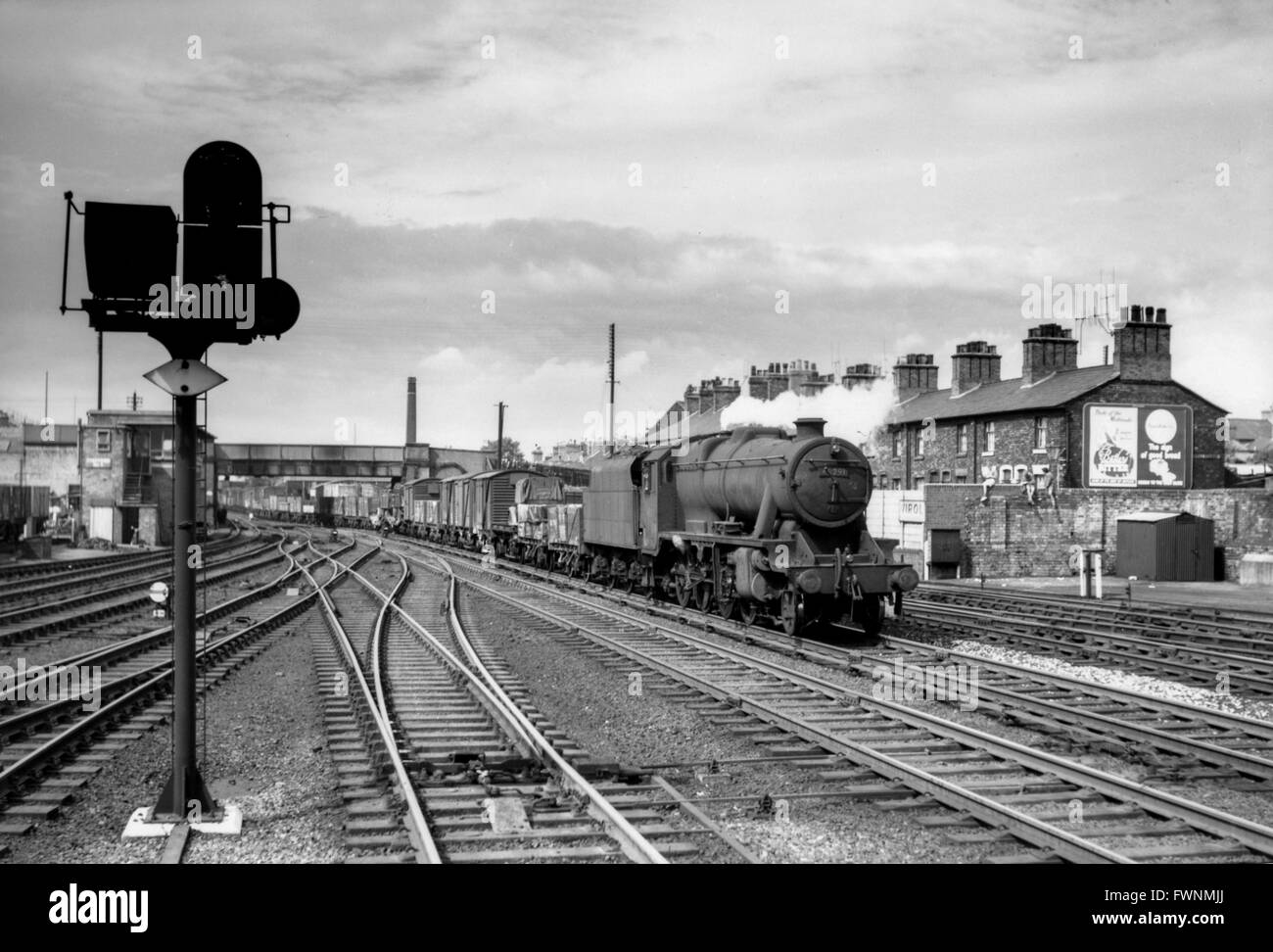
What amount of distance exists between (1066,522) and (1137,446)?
5490mm

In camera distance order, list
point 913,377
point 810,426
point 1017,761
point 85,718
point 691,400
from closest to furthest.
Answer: point 1017,761 < point 85,718 < point 810,426 < point 913,377 < point 691,400

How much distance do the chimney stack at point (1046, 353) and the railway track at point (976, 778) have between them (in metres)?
26.1

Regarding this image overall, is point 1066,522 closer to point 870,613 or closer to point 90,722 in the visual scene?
point 870,613

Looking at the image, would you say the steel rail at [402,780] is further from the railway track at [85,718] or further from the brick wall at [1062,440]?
the brick wall at [1062,440]

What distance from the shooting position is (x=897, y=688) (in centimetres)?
1157

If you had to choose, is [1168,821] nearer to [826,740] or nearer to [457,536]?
[826,740]

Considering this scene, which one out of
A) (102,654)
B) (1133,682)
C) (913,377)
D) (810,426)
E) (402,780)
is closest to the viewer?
(402,780)

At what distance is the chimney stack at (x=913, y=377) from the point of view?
4312 cm

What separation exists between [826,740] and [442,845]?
374 centimetres
